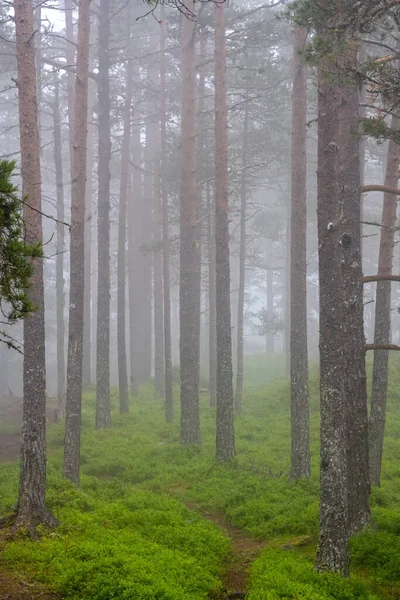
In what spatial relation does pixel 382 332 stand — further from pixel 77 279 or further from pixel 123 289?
pixel 123 289

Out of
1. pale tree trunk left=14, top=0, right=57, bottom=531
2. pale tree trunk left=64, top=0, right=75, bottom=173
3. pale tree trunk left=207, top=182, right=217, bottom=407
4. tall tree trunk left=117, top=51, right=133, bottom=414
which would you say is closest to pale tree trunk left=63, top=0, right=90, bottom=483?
pale tree trunk left=14, top=0, right=57, bottom=531

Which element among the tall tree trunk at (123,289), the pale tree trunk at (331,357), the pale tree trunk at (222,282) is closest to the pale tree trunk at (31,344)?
the pale tree trunk at (331,357)

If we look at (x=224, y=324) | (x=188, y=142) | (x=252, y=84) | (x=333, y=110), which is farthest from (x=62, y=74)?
(x=333, y=110)

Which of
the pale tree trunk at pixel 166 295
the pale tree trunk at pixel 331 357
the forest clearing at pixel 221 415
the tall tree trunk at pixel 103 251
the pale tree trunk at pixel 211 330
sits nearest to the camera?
the forest clearing at pixel 221 415

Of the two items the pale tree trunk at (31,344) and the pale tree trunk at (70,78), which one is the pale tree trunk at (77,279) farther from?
the pale tree trunk at (70,78)

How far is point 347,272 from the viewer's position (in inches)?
406

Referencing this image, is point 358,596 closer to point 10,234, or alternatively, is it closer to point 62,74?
point 10,234

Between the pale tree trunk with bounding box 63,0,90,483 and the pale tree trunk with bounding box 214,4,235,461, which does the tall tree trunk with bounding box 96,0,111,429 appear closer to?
the pale tree trunk with bounding box 214,4,235,461

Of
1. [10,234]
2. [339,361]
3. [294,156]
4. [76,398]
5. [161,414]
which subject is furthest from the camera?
[161,414]

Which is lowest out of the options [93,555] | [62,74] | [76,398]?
[93,555]

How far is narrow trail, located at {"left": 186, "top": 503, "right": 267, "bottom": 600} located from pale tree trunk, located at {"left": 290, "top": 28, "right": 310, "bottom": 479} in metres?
2.74

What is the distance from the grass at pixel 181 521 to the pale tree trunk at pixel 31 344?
0.73 meters

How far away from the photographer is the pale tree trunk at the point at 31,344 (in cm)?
932

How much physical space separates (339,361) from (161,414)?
580 inches
